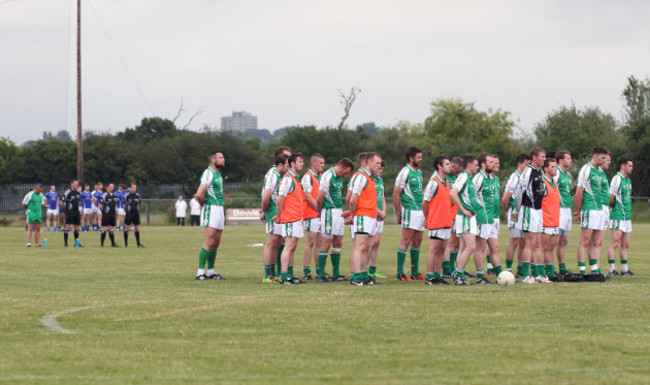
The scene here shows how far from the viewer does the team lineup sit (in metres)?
14.8

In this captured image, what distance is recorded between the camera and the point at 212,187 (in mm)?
15969

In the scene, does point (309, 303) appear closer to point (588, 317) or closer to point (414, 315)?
point (414, 315)

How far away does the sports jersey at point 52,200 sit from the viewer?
44097 mm

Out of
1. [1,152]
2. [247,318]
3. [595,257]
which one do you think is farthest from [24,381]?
[1,152]

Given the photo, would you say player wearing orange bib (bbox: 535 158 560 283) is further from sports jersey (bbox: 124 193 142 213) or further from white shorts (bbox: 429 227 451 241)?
sports jersey (bbox: 124 193 142 213)

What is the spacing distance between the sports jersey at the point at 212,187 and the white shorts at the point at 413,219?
3.33 m

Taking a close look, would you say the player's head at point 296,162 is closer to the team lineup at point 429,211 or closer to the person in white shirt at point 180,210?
the team lineup at point 429,211

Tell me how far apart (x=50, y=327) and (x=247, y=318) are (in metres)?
2.18

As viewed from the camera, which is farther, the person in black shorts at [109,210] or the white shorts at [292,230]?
the person in black shorts at [109,210]

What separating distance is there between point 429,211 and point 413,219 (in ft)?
3.13

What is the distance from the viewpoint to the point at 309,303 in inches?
461

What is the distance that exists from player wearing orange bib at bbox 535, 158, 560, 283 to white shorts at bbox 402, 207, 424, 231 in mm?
2141

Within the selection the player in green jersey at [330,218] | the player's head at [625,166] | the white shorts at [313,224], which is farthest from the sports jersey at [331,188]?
the player's head at [625,166]

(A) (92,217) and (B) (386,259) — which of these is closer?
(B) (386,259)
